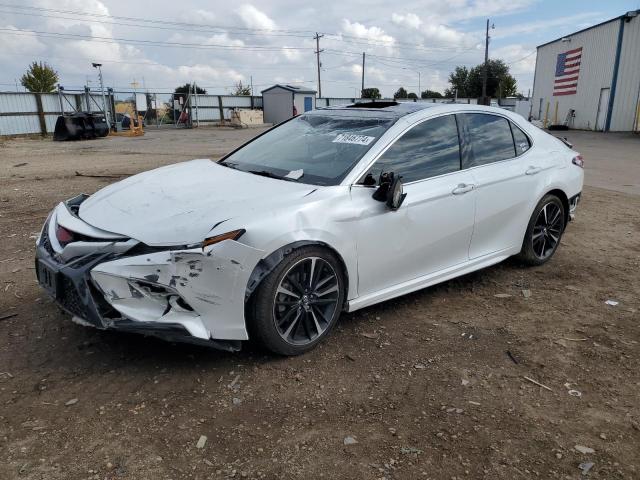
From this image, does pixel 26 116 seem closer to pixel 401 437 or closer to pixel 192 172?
pixel 192 172

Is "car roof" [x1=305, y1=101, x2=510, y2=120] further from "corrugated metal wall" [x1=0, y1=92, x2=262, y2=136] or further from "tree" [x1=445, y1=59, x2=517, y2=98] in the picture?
"tree" [x1=445, y1=59, x2=517, y2=98]

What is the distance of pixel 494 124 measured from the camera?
15.4 ft

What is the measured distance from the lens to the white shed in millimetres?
38062

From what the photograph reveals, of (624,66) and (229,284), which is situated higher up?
(624,66)

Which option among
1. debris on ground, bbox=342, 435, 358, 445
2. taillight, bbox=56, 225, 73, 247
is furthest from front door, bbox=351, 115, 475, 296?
taillight, bbox=56, 225, 73, 247

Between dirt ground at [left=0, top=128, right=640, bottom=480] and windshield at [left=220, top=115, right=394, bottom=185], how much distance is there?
115 centimetres

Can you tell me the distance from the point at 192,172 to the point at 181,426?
80.2 inches

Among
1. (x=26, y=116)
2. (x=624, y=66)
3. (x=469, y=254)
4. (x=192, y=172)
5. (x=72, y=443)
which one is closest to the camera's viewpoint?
(x=72, y=443)

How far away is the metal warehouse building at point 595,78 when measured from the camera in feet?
92.3

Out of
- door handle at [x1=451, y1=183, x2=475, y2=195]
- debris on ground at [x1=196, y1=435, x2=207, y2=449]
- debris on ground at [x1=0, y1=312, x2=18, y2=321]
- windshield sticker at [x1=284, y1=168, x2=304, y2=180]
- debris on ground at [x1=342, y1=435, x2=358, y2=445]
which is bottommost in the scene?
debris on ground at [x1=342, y1=435, x2=358, y2=445]

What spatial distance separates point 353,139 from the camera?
3930 millimetres

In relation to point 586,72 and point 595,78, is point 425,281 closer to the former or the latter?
point 595,78

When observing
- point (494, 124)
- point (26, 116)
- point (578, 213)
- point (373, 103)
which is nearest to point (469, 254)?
point (494, 124)

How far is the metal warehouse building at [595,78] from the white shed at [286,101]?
1673 cm
